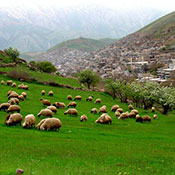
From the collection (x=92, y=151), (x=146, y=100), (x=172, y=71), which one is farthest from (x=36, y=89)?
(x=172, y=71)

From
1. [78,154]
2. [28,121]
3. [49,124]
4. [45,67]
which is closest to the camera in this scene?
[78,154]

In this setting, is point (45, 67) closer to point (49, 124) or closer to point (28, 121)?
point (28, 121)

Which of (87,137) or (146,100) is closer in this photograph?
(87,137)

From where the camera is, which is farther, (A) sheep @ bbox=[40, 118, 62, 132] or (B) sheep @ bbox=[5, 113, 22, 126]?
(B) sheep @ bbox=[5, 113, 22, 126]

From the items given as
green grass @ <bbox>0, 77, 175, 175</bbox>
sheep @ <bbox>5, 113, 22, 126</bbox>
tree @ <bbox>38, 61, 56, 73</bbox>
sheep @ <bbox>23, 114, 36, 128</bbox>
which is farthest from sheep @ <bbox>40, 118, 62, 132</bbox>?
tree @ <bbox>38, 61, 56, 73</bbox>

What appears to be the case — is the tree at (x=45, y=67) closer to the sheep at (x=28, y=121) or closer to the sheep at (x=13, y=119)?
the sheep at (x=13, y=119)

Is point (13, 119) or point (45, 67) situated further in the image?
point (45, 67)

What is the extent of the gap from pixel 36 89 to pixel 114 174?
45.7 meters

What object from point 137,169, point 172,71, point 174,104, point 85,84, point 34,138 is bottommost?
point 137,169

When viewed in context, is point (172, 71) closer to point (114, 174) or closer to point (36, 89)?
point (36, 89)

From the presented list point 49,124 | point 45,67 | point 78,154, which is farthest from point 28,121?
point 45,67

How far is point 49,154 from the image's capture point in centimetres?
1722

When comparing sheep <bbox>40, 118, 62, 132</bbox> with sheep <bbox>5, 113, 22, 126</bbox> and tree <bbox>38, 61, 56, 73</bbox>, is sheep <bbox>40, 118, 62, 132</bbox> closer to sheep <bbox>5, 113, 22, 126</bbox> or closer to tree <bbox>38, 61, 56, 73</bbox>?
sheep <bbox>5, 113, 22, 126</bbox>

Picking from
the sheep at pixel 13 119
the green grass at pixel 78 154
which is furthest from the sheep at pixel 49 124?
the sheep at pixel 13 119
